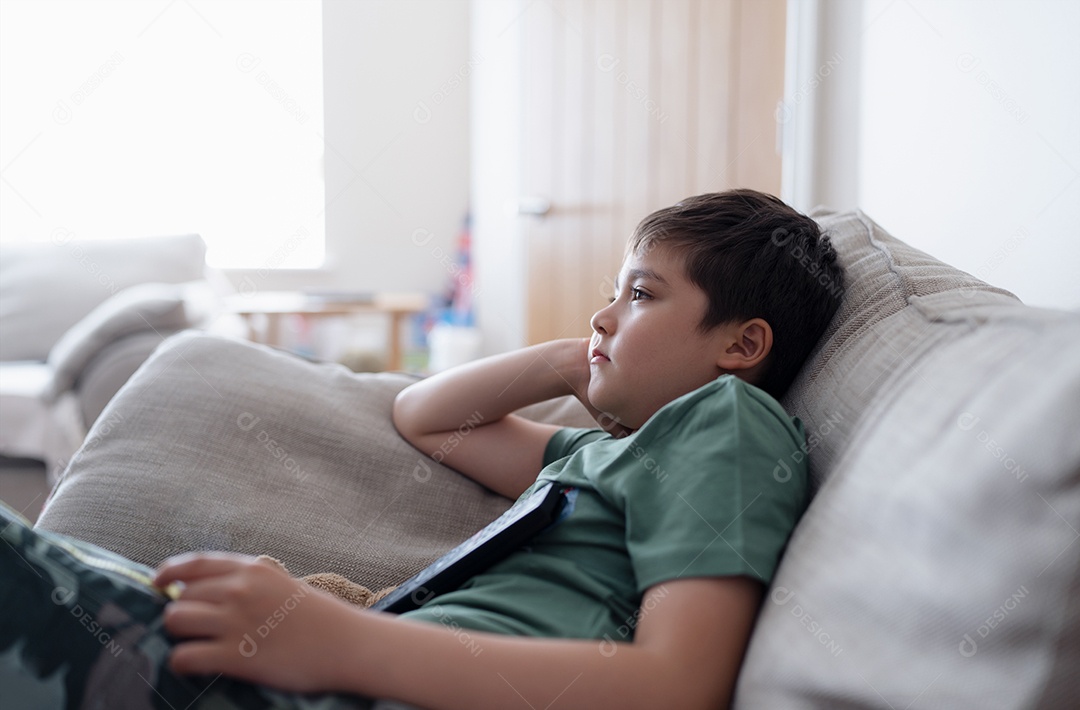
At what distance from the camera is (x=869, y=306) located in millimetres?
910

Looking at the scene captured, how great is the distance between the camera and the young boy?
24.3 inches

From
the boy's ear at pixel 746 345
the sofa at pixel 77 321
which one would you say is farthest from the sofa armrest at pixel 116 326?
the boy's ear at pixel 746 345

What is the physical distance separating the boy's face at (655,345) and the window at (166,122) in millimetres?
3917

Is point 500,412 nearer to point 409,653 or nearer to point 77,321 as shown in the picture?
point 409,653

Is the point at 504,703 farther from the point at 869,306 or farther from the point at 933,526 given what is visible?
the point at 869,306

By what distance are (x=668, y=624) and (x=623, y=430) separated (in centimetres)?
39

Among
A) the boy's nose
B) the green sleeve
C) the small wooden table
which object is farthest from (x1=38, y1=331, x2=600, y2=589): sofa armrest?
the small wooden table

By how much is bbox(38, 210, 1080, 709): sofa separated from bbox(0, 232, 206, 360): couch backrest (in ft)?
8.02

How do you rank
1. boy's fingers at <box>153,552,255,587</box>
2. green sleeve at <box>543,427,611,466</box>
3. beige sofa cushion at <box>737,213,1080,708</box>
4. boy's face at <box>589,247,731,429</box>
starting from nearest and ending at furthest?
beige sofa cushion at <box>737,213,1080,708</box>
boy's fingers at <box>153,552,255,587</box>
boy's face at <box>589,247,731,429</box>
green sleeve at <box>543,427,611,466</box>

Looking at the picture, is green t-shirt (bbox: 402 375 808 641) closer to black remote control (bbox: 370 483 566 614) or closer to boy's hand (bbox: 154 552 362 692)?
black remote control (bbox: 370 483 566 614)

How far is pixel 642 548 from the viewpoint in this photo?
70 centimetres

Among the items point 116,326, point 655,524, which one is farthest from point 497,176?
point 655,524

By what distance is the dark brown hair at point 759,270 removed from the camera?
942 millimetres

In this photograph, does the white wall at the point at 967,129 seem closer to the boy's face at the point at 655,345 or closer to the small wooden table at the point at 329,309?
the boy's face at the point at 655,345
